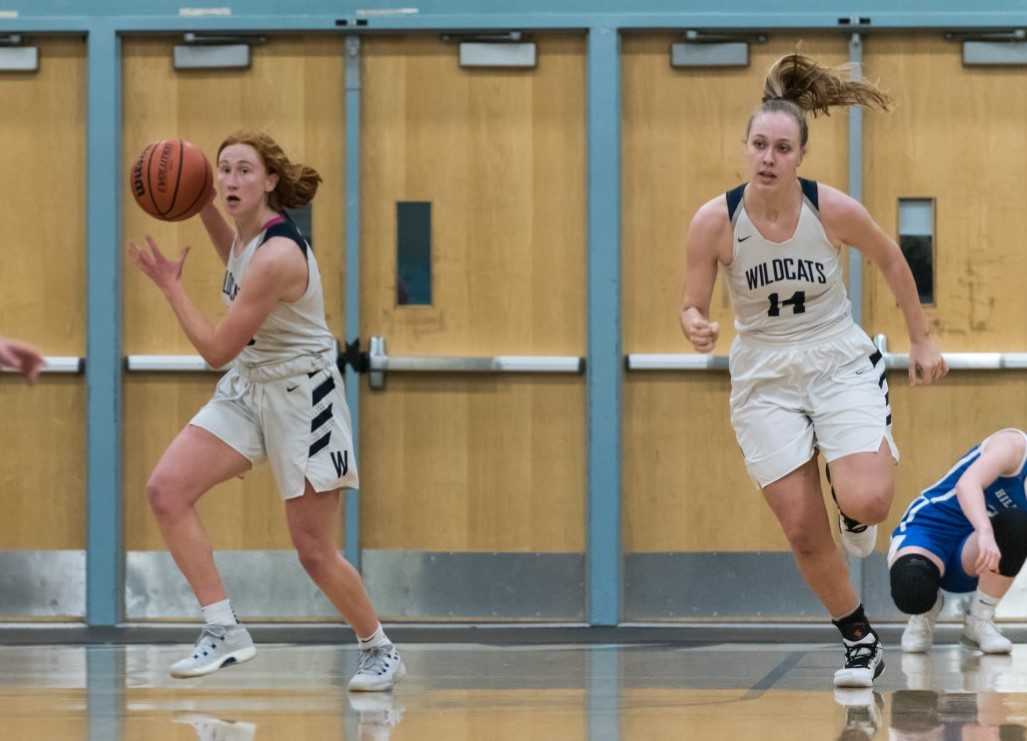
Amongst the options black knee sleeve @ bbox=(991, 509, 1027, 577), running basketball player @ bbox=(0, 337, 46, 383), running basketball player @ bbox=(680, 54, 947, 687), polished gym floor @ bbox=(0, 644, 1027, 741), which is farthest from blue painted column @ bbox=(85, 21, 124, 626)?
running basketball player @ bbox=(0, 337, 46, 383)

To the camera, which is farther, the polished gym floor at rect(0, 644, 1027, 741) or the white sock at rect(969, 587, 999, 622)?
the white sock at rect(969, 587, 999, 622)

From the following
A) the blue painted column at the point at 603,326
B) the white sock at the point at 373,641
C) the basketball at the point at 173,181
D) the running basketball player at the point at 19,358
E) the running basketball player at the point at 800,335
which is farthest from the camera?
the blue painted column at the point at 603,326

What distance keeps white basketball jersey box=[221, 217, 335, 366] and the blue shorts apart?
2.25 m

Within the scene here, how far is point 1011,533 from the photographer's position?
6422 mm

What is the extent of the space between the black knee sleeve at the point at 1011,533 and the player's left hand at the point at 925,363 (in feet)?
3.67

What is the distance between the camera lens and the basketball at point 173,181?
19.3 feet

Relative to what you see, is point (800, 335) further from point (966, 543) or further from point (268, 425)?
point (268, 425)

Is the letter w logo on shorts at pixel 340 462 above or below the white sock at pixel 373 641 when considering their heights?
above

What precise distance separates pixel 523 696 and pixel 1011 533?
6.21 feet

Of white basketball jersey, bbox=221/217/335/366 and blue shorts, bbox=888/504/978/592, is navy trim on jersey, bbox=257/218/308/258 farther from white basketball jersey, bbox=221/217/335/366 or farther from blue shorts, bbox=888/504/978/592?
blue shorts, bbox=888/504/978/592

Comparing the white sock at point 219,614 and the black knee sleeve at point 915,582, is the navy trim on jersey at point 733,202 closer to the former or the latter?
the black knee sleeve at point 915,582

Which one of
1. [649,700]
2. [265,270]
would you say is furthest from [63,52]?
[649,700]

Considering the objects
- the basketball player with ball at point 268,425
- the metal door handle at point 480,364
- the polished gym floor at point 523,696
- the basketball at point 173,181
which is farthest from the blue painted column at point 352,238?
the basketball player with ball at point 268,425

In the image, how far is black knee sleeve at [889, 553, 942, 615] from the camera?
21.0 ft
